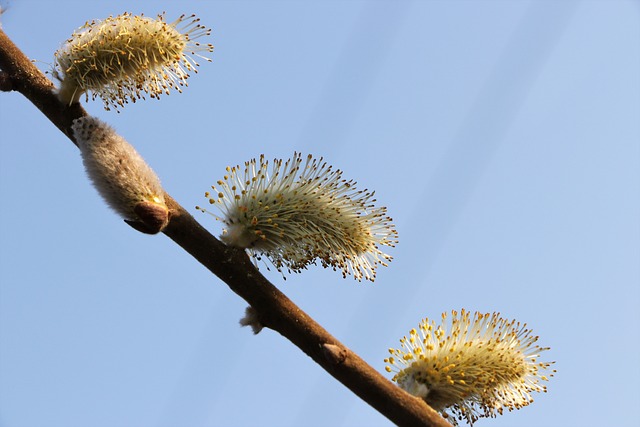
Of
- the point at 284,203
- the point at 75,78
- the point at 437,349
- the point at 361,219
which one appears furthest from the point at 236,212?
the point at 437,349

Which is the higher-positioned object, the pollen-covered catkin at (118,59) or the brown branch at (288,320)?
the pollen-covered catkin at (118,59)

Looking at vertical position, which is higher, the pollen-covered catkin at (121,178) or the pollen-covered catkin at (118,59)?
the pollen-covered catkin at (118,59)

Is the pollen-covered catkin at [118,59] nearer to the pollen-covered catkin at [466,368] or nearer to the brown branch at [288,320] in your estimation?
the brown branch at [288,320]

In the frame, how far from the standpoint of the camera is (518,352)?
239 centimetres

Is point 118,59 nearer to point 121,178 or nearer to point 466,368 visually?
point 121,178

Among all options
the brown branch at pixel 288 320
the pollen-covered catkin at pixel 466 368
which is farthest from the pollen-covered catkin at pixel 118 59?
the pollen-covered catkin at pixel 466 368

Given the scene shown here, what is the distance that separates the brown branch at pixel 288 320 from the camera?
1.89 metres

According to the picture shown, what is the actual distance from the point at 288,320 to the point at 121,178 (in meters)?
0.55

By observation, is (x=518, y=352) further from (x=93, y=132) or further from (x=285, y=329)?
(x=93, y=132)

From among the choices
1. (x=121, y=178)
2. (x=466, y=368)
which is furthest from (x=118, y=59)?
(x=466, y=368)

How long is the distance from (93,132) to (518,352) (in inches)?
57.9

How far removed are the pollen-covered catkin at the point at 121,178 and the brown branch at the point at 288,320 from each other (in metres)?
0.09

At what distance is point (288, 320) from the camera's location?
1896 mm

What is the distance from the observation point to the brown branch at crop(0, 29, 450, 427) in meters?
1.89
